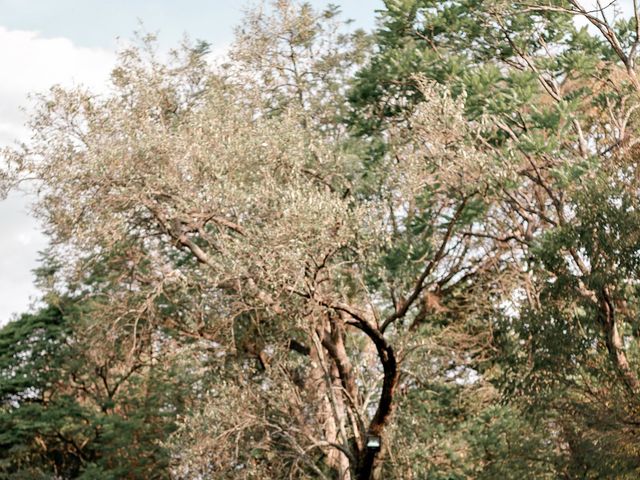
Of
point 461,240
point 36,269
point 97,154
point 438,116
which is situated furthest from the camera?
point 36,269

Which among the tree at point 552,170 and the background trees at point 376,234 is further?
the background trees at point 376,234

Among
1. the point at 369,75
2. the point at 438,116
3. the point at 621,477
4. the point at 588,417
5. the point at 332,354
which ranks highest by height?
the point at 369,75

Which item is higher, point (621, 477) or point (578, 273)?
point (578, 273)

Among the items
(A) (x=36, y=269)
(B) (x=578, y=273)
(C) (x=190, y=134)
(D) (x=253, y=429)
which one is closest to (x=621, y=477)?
(B) (x=578, y=273)

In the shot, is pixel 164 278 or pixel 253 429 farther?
pixel 253 429

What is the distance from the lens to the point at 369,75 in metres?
17.6

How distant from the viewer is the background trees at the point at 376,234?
14945 mm

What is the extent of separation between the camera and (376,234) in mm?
15984

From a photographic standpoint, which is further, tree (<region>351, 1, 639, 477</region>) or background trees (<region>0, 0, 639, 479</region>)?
background trees (<region>0, 0, 639, 479</region>)

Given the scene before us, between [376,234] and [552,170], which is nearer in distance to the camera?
[552,170]

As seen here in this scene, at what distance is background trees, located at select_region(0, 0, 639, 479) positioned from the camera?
14.9 m

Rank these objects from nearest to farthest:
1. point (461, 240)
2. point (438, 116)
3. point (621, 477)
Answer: point (621, 477) < point (438, 116) < point (461, 240)

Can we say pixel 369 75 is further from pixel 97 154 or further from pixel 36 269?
pixel 36 269

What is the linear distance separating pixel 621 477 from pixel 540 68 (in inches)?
271
